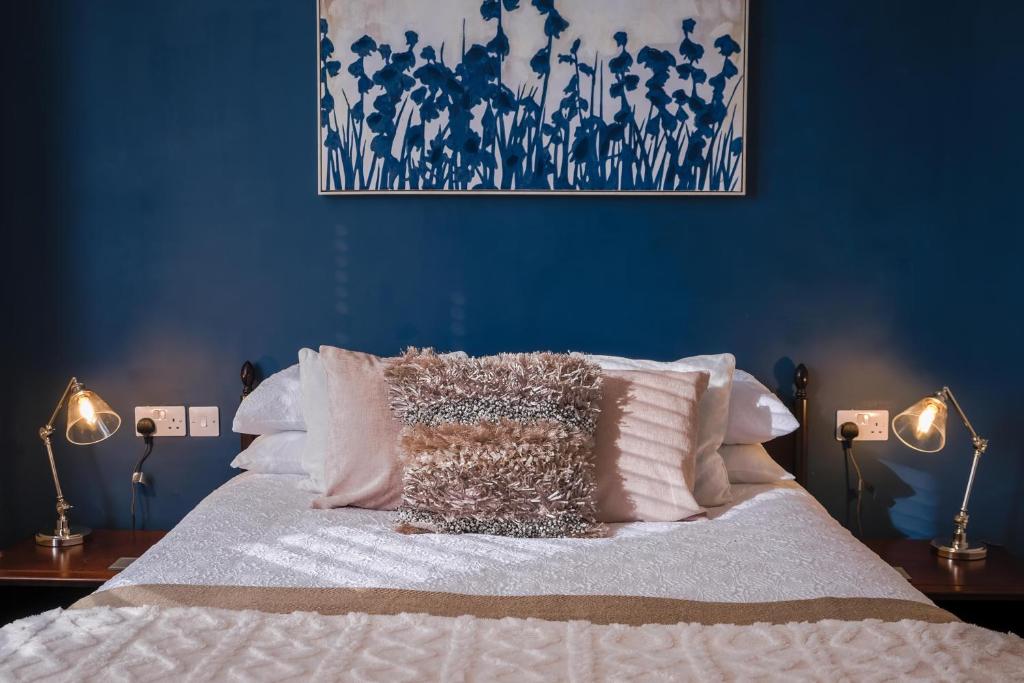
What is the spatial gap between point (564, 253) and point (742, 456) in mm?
776

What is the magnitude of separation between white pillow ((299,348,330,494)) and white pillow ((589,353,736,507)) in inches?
28.0

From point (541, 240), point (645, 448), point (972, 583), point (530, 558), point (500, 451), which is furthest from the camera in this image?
point (541, 240)

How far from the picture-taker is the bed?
1.18 m

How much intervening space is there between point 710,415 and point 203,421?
1492 millimetres

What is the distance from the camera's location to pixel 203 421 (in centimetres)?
256

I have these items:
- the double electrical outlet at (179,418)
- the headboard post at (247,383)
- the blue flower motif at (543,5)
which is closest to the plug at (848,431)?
the blue flower motif at (543,5)

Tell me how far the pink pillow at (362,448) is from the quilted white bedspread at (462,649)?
0.63 m

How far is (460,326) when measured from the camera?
99.7 inches

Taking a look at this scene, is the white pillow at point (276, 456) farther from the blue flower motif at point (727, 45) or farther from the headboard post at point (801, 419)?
the blue flower motif at point (727, 45)

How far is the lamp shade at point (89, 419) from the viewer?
7.47ft

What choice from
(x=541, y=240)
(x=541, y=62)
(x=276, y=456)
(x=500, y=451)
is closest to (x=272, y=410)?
(x=276, y=456)

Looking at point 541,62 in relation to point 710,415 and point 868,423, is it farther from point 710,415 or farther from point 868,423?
point 868,423

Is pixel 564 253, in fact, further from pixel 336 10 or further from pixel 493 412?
pixel 336 10

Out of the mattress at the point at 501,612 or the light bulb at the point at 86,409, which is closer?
the mattress at the point at 501,612
